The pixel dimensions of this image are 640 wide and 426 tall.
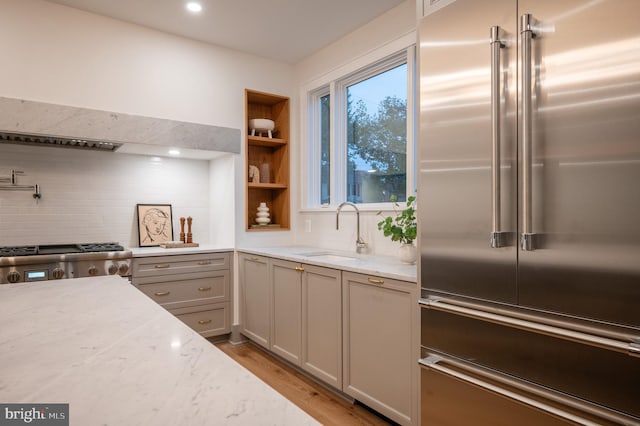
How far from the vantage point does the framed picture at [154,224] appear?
3.69m

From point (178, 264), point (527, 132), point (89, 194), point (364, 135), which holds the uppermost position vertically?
point (364, 135)

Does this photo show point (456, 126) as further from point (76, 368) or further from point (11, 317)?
point (11, 317)

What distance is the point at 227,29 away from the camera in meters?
3.39

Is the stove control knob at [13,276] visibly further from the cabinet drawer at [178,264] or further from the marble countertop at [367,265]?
the marble countertop at [367,265]

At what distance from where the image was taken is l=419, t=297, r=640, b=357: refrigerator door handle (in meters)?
1.23

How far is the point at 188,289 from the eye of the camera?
3.47 meters

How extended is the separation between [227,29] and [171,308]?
8.09 ft

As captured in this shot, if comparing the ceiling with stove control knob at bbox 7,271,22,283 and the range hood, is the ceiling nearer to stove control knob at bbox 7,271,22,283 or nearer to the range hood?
the range hood

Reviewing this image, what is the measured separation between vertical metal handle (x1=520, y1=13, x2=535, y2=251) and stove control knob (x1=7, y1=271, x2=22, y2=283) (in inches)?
123

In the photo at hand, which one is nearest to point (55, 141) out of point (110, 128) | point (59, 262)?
point (110, 128)

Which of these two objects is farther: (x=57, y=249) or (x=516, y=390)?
(x=57, y=249)

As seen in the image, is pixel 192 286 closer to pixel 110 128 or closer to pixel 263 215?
pixel 263 215

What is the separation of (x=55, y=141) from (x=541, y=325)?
3544 millimetres

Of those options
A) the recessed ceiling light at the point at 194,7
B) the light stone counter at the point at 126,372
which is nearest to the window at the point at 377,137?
the recessed ceiling light at the point at 194,7
